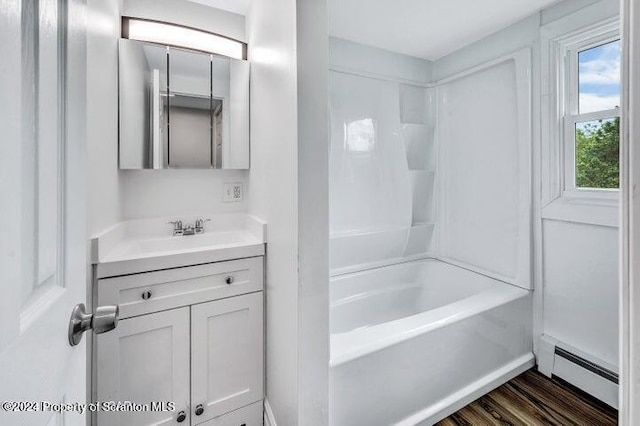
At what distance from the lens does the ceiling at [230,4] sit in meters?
1.88

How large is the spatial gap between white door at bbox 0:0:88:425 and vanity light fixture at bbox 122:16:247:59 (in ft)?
4.74

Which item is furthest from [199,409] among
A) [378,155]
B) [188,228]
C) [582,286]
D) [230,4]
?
[230,4]

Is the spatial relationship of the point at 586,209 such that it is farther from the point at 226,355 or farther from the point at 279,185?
the point at 226,355

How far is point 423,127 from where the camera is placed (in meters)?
2.63

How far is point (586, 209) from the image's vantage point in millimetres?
1723

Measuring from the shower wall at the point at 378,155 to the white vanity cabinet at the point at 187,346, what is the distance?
3.22 ft

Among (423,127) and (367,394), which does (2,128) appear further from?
(423,127)

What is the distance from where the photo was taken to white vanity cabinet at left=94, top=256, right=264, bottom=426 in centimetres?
128

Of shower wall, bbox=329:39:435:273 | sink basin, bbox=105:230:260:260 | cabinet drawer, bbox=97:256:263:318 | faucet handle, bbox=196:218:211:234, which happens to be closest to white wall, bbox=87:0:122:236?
sink basin, bbox=105:230:260:260

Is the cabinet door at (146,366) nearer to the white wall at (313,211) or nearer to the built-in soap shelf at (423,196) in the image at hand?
the white wall at (313,211)

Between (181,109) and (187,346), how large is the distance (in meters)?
1.34

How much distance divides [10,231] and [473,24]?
8.49ft

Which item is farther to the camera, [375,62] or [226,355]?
[375,62]

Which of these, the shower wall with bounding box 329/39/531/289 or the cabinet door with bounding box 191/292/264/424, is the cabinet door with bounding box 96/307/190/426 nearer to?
the cabinet door with bounding box 191/292/264/424
